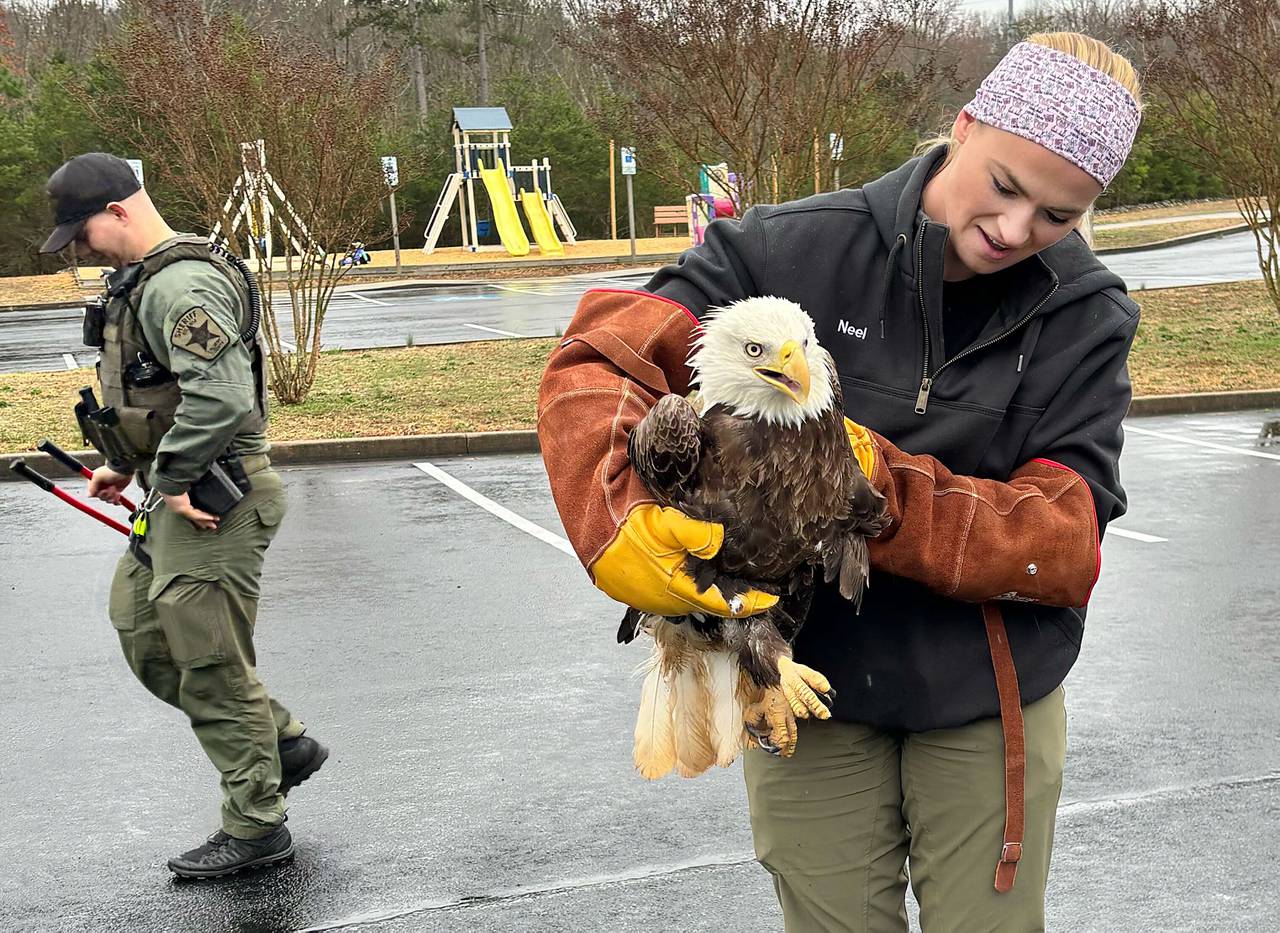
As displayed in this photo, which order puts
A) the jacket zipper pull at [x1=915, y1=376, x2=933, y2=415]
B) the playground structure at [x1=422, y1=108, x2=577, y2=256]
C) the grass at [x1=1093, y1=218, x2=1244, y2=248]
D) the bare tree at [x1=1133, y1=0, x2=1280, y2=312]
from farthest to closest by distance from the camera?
1. the playground structure at [x1=422, y1=108, x2=577, y2=256]
2. the grass at [x1=1093, y1=218, x2=1244, y2=248]
3. the bare tree at [x1=1133, y1=0, x2=1280, y2=312]
4. the jacket zipper pull at [x1=915, y1=376, x2=933, y2=415]

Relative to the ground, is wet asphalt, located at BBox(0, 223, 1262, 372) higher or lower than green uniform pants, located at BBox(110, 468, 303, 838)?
lower

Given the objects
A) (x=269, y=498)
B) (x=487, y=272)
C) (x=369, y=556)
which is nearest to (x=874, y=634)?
(x=269, y=498)

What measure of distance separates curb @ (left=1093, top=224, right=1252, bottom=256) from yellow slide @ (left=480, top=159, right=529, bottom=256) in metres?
14.3

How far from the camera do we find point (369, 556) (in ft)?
27.4

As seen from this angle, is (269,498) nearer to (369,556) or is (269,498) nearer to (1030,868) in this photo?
(1030,868)

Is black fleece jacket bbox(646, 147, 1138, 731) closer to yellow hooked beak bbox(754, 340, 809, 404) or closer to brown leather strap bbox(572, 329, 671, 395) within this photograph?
brown leather strap bbox(572, 329, 671, 395)

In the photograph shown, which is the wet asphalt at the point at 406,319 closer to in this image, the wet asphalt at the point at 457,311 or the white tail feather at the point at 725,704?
the wet asphalt at the point at 457,311

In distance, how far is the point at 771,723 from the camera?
2.30m

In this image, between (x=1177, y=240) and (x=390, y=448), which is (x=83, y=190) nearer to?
(x=390, y=448)

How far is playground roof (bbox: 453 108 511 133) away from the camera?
3681 centimetres

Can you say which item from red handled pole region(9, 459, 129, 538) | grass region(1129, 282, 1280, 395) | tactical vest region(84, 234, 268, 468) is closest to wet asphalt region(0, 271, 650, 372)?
grass region(1129, 282, 1280, 395)

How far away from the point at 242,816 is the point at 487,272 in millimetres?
29284

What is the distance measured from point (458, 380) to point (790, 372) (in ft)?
42.4

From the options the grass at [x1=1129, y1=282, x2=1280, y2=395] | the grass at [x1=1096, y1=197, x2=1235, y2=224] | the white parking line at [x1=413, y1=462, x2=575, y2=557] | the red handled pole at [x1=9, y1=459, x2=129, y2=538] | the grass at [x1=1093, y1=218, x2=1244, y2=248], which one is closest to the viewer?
the red handled pole at [x1=9, y1=459, x2=129, y2=538]
